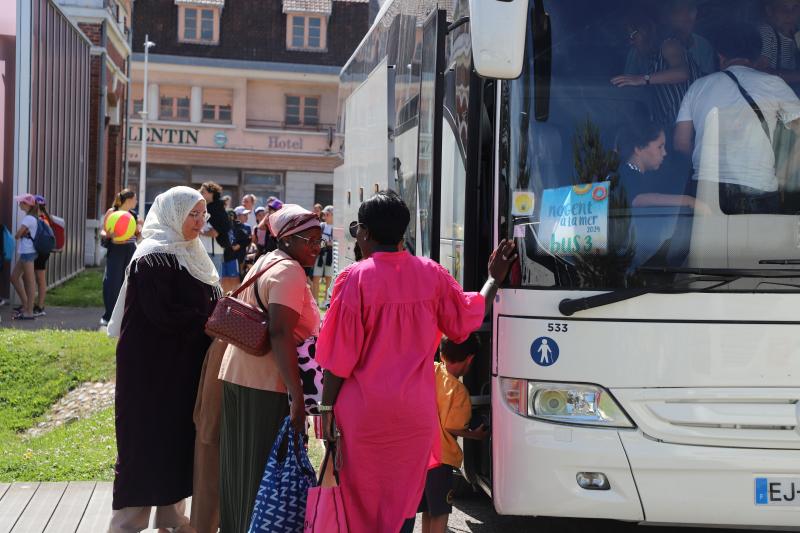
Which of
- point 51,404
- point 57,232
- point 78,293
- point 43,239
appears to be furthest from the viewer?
point 78,293

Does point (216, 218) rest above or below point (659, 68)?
below

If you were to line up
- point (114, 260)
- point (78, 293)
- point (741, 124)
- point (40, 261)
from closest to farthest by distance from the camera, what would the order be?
point (741, 124) → point (114, 260) → point (40, 261) → point (78, 293)

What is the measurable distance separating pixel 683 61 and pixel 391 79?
328cm

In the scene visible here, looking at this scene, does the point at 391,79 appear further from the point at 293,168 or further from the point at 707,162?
the point at 293,168

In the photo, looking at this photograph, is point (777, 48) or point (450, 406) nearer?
point (777, 48)

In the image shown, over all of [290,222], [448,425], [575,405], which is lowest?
[448,425]

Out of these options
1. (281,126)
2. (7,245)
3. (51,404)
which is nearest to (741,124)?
(51,404)

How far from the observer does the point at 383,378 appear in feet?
14.5

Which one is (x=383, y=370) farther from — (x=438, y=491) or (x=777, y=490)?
(x=777, y=490)

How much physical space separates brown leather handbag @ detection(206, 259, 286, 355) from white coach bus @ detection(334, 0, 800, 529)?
3.58ft

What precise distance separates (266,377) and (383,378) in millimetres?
880

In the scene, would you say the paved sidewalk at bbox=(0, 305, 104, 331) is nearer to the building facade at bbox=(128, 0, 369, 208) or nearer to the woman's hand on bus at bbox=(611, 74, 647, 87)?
the woman's hand on bus at bbox=(611, 74, 647, 87)

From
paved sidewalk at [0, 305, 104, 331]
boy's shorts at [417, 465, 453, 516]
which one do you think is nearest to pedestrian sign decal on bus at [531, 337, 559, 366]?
boy's shorts at [417, 465, 453, 516]

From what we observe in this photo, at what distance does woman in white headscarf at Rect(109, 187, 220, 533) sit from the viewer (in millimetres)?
5395
